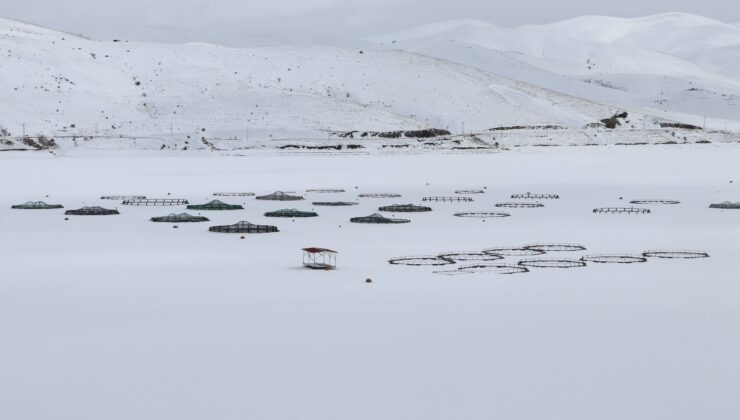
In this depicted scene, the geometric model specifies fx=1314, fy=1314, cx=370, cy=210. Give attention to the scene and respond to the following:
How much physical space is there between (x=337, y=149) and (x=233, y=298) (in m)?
99.3

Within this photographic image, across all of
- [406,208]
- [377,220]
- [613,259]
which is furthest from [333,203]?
[613,259]

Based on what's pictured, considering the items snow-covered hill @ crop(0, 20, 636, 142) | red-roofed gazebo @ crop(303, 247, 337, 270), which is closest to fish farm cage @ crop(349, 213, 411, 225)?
red-roofed gazebo @ crop(303, 247, 337, 270)

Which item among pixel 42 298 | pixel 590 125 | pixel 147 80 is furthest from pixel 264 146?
pixel 42 298

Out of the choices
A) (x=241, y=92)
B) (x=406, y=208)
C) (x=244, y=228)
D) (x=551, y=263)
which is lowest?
(x=244, y=228)

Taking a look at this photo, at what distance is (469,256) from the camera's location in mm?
45375

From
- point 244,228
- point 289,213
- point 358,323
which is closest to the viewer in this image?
point 358,323

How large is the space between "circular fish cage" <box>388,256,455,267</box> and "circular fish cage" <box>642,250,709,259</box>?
722 cm

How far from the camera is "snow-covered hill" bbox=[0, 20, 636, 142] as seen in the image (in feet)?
477

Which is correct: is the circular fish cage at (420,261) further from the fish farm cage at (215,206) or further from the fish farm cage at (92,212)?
the fish farm cage at (215,206)

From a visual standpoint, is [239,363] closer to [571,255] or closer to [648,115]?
[571,255]

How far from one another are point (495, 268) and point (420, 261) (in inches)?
119

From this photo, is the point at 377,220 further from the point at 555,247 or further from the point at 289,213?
the point at 555,247

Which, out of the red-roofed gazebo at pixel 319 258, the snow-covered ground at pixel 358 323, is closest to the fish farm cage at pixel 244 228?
the snow-covered ground at pixel 358 323

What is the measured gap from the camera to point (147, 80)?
168000mm
